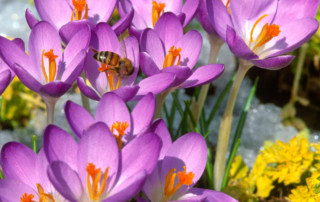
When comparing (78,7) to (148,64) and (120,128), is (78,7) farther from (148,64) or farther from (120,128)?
(120,128)

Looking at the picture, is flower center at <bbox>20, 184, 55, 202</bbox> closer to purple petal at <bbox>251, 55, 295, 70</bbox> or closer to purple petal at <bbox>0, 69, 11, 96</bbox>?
purple petal at <bbox>0, 69, 11, 96</bbox>

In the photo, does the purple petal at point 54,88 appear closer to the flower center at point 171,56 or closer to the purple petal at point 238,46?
the flower center at point 171,56

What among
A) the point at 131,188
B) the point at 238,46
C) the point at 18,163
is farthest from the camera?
the point at 238,46

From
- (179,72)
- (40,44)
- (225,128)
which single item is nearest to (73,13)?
(40,44)

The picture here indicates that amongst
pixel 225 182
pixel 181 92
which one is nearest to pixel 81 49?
pixel 225 182

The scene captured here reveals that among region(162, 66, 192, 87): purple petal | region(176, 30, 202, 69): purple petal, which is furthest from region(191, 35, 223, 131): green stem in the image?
region(162, 66, 192, 87): purple petal

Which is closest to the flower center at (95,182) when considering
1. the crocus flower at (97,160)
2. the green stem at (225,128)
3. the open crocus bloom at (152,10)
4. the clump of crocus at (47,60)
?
the crocus flower at (97,160)
